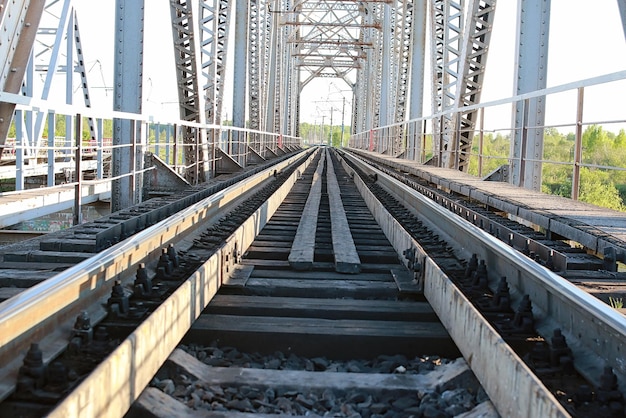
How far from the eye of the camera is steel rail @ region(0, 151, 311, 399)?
7.06ft

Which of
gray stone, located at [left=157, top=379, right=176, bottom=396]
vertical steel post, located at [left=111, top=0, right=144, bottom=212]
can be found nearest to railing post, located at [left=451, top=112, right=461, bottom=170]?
vertical steel post, located at [left=111, top=0, right=144, bottom=212]

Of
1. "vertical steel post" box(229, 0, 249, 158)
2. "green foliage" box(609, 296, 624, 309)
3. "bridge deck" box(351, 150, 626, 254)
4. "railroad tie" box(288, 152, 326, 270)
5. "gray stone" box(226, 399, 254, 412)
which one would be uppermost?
"vertical steel post" box(229, 0, 249, 158)

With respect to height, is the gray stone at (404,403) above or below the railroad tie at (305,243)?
below

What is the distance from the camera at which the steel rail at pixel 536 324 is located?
2061mm

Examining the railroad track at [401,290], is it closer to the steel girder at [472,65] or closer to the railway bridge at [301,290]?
the railway bridge at [301,290]

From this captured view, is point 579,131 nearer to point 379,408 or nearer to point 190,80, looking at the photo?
point 379,408

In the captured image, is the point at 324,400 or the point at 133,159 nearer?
the point at 324,400

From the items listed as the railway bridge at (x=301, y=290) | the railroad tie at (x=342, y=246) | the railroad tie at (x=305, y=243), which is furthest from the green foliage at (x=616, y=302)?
the railroad tie at (x=305, y=243)

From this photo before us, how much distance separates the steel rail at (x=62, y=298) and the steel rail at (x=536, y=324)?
1.45m

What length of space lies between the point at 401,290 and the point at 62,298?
74.8 inches

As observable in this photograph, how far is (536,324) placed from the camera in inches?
109

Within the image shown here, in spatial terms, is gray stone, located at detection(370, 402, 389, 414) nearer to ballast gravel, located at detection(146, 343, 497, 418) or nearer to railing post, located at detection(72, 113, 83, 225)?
ballast gravel, located at detection(146, 343, 497, 418)

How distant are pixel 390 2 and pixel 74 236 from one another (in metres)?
26.3

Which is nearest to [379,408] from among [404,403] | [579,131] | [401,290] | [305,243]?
[404,403]
